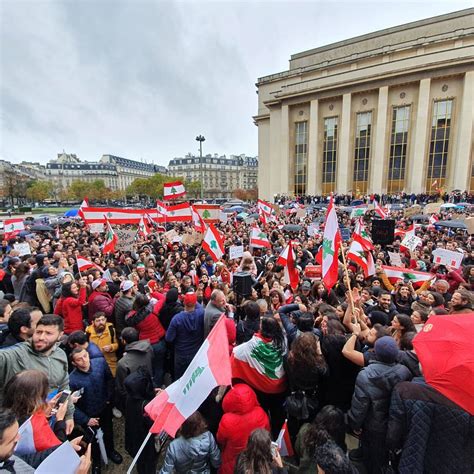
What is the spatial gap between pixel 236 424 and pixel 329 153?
3843 centimetres

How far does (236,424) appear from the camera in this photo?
242cm

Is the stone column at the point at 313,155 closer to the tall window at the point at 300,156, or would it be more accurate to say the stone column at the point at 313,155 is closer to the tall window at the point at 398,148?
the tall window at the point at 300,156

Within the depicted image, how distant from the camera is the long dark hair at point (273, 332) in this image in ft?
9.46

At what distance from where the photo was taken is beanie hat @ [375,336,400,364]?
245 centimetres

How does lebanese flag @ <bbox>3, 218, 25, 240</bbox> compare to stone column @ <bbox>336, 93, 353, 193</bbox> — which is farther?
stone column @ <bbox>336, 93, 353, 193</bbox>

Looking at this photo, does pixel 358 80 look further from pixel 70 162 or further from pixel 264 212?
pixel 70 162

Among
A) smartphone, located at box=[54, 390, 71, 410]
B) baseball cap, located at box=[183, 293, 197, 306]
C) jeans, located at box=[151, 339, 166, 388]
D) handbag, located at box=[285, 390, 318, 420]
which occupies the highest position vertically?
baseball cap, located at box=[183, 293, 197, 306]

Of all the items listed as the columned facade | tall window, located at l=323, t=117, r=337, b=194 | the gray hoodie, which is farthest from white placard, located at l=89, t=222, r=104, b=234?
tall window, located at l=323, t=117, r=337, b=194

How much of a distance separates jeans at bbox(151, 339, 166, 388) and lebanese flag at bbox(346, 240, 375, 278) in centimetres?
481

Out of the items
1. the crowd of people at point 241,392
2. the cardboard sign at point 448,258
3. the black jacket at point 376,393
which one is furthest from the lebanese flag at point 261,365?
the cardboard sign at point 448,258

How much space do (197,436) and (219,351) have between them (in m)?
0.68

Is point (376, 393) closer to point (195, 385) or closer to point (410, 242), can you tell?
point (195, 385)

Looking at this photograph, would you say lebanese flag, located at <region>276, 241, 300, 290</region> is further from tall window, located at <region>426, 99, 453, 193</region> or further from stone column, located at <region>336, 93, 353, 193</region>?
stone column, located at <region>336, 93, 353, 193</region>

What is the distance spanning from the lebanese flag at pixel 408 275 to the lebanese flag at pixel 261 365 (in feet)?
14.9
